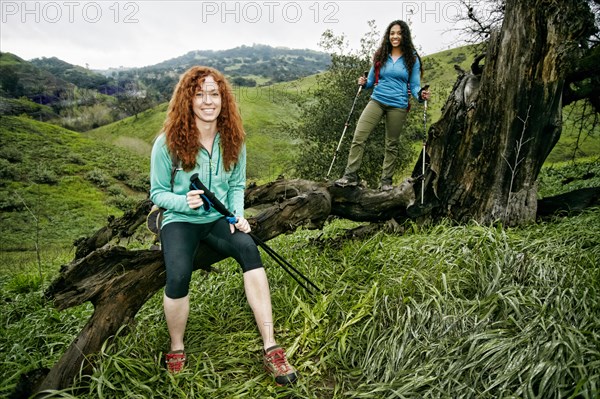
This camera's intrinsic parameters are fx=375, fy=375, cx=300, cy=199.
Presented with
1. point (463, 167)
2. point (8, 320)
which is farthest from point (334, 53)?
point (8, 320)

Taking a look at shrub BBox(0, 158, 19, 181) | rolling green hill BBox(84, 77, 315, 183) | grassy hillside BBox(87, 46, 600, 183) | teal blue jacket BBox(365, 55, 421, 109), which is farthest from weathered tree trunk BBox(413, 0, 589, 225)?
shrub BBox(0, 158, 19, 181)

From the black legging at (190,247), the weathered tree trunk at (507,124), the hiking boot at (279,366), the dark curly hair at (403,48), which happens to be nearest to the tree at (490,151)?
the weathered tree trunk at (507,124)

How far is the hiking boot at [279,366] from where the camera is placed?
3096mm

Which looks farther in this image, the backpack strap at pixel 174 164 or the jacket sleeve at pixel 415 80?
the jacket sleeve at pixel 415 80

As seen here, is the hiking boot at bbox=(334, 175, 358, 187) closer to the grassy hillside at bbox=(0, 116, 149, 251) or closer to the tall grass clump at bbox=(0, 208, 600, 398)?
the tall grass clump at bbox=(0, 208, 600, 398)

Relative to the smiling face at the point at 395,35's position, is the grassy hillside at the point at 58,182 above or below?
below

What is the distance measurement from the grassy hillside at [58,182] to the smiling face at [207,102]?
1280cm

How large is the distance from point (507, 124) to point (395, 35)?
2.18 meters

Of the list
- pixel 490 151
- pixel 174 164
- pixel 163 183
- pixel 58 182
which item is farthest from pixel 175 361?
pixel 58 182

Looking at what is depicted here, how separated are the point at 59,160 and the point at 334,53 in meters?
25.9

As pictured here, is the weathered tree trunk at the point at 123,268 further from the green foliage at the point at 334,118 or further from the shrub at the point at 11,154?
the shrub at the point at 11,154

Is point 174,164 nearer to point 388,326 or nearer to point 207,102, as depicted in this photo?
point 207,102

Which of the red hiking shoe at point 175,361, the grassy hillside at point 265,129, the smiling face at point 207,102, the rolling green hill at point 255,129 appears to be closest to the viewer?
the red hiking shoe at point 175,361

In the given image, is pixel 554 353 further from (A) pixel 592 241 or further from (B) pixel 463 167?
(B) pixel 463 167
